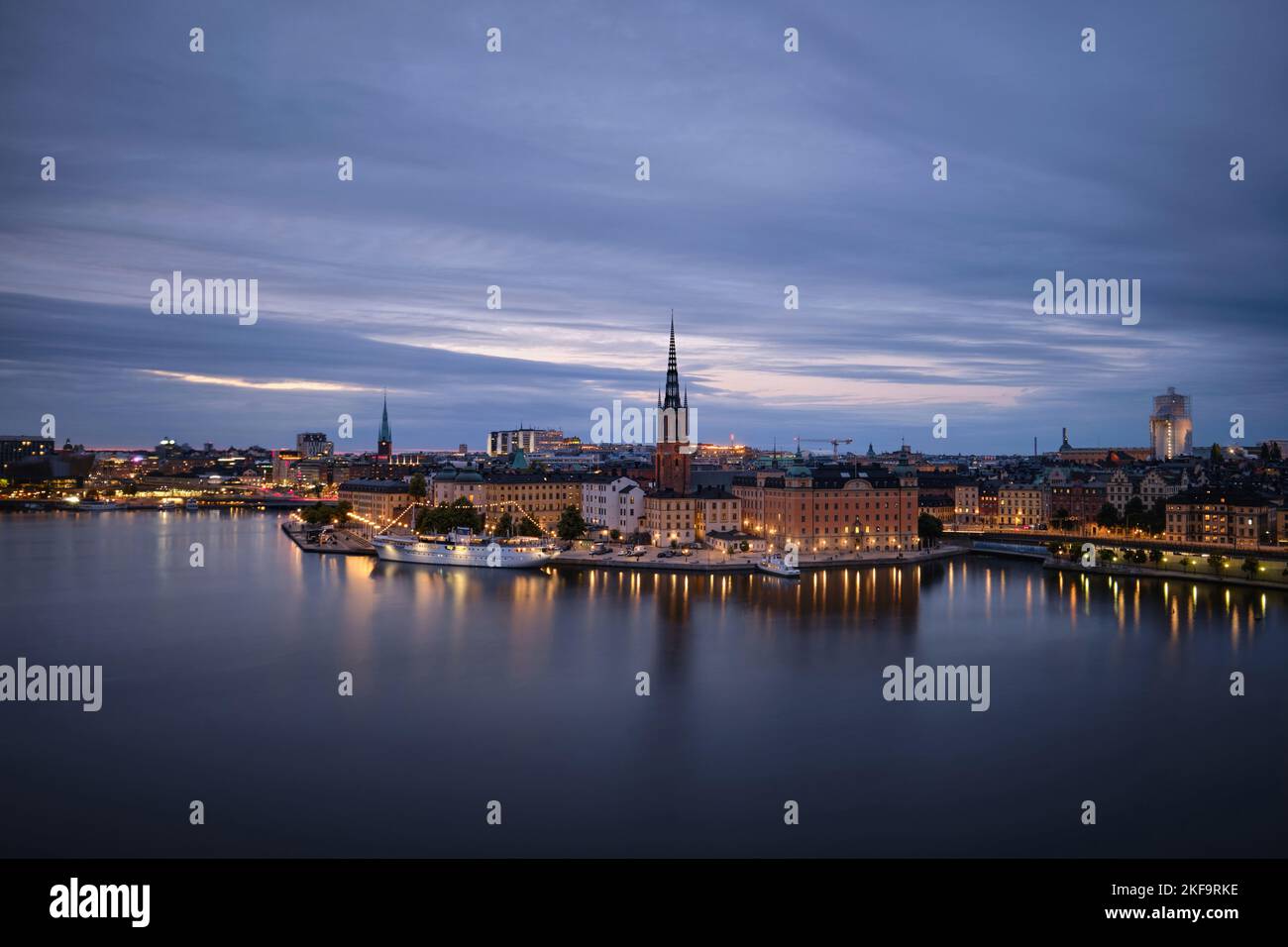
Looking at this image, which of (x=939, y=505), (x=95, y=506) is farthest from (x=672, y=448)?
(x=95, y=506)

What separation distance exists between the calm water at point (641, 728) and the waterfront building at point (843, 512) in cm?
666

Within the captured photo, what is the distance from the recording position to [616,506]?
979 inches

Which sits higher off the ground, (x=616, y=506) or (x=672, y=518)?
(x=616, y=506)

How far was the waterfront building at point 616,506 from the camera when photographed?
80.3 feet

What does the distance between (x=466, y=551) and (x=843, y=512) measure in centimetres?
857

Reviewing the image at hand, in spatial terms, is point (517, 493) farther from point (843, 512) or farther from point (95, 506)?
point (95, 506)

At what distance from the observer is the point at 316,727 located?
28.5ft

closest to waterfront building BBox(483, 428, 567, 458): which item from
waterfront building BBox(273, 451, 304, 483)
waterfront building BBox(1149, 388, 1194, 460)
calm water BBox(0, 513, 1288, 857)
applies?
waterfront building BBox(273, 451, 304, 483)

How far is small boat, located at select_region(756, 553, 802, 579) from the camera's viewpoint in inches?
719

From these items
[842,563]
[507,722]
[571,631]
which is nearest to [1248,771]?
[507,722]

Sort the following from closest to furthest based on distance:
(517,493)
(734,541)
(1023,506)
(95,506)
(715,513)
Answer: (734,541), (715,513), (517,493), (1023,506), (95,506)

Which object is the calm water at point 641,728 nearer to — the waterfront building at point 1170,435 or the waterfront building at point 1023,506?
the waterfront building at point 1023,506
